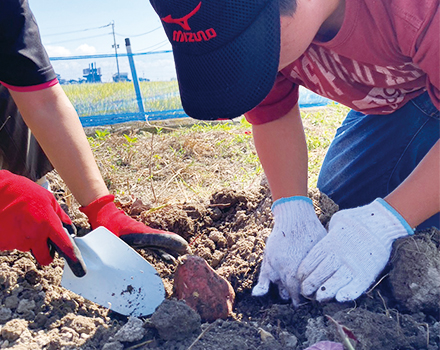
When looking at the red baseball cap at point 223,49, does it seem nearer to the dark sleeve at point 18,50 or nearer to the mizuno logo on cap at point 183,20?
the mizuno logo on cap at point 183,20

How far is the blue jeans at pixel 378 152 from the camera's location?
79.7 inches

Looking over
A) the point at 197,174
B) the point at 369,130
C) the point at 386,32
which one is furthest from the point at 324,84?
the point at 197,174

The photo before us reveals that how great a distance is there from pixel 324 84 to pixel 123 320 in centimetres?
118

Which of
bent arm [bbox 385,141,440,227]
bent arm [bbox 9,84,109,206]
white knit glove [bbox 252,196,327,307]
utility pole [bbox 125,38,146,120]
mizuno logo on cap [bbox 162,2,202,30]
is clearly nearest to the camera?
mizuno logo on cap [bbox 162,2,202,30]

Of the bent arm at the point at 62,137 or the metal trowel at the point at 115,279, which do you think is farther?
the bent arm at the point at 62,137

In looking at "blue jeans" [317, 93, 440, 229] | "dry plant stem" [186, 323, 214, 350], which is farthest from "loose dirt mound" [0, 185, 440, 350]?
"blue jeans" [317, 93, 440, 229]

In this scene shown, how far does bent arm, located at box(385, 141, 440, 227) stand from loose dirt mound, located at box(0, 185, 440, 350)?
0.09 m

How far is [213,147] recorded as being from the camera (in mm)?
3766

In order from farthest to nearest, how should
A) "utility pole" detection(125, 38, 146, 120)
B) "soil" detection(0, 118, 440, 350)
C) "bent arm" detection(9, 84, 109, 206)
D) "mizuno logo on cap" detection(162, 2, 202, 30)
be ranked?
"utility pole" detection(125, 38, 146, 120), "bent arm" detection(9, 84, 109, 206), "soil" detection(0, 118, 440, 350), "mizuno logo on cap" detection(162, 2, 202, 30)

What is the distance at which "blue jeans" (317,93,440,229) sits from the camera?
6.64ft

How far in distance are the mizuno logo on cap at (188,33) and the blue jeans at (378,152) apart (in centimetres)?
126

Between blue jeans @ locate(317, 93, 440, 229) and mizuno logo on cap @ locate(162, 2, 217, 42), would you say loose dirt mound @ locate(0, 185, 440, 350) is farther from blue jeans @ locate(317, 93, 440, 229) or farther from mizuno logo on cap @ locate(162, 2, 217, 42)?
mizuno logo on cap @ locate(162, 2, 217, 42)

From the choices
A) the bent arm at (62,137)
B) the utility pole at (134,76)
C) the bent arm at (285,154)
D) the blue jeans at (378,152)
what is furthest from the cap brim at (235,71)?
the utility pole at (134,76)

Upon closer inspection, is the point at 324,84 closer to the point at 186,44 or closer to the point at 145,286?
the point at 186,44
